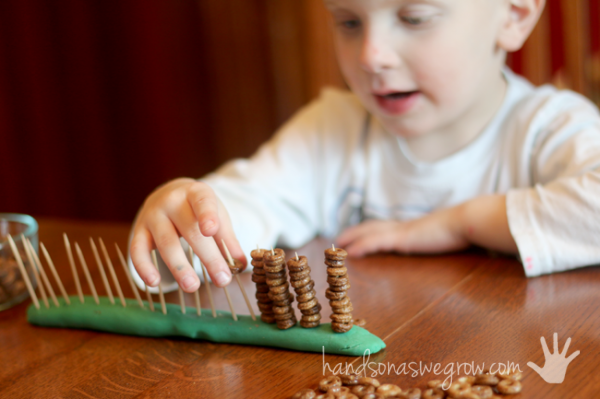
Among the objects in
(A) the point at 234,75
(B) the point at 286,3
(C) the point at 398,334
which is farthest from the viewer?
(A) the point at 234,75

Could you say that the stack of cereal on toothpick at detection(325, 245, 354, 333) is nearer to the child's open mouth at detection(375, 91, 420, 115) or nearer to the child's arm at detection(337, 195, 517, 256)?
the child's arm at detection(337, 195, 517, 256)

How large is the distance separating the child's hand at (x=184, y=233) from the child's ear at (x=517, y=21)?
622 millimetres

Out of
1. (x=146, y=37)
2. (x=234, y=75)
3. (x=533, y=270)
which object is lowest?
(x=533, y=270)

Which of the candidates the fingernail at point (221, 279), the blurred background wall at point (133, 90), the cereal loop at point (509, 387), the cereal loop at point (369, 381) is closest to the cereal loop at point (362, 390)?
the cereal loop at point (369, 381)

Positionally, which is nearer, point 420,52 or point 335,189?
point 420,52

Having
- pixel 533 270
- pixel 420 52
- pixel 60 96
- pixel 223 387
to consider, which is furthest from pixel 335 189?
pixel 60 96

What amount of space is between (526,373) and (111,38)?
2325 millimetres

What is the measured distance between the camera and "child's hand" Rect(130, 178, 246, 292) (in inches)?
27.6

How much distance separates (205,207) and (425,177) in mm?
568

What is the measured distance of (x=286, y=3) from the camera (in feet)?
7.55

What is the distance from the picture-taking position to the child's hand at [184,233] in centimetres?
70

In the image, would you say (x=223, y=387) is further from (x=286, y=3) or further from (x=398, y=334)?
(x=286, y=3)

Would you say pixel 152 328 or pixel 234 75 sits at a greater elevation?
pixel 234 75

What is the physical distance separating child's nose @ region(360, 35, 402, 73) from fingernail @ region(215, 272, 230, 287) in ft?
1.45
